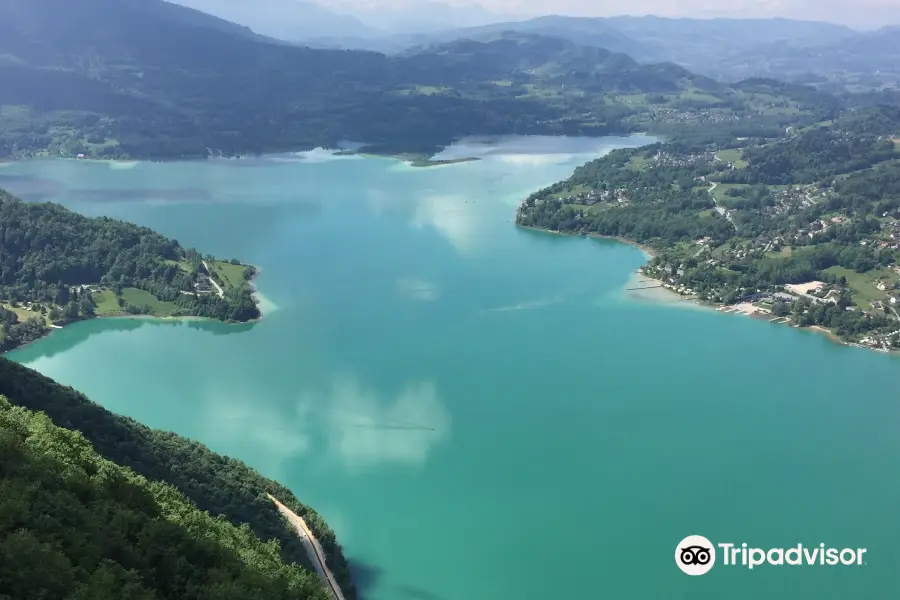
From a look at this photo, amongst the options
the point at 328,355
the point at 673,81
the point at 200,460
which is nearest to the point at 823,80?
the point at 673,81

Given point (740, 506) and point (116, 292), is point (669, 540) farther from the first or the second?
point (116, 292)

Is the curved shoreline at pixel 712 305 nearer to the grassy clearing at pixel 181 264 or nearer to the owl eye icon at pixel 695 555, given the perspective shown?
the owl eye icon at pixel 695 555

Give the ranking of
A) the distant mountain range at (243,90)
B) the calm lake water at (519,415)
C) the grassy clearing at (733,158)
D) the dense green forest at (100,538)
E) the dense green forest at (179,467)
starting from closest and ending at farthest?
the dense green forest at (100,538) → the dense green forest at (179,467) → the calm lake water at (519,415) → the grassy clearing at (733,158) → the distant mountain range at (243,90)

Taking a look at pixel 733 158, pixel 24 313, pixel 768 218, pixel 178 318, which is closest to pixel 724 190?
pixel 768 218

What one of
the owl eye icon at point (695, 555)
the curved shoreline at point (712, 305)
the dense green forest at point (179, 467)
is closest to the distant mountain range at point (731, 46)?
the curved shoreline at point (712, 305)

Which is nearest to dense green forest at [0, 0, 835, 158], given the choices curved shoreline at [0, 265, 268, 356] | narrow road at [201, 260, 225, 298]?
narrow road at [201, 260, 225, 298]

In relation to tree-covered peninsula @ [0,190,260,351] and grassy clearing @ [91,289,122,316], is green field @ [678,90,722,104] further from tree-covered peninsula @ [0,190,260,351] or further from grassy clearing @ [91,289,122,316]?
grassy clearing @ [91,289,122,316]
